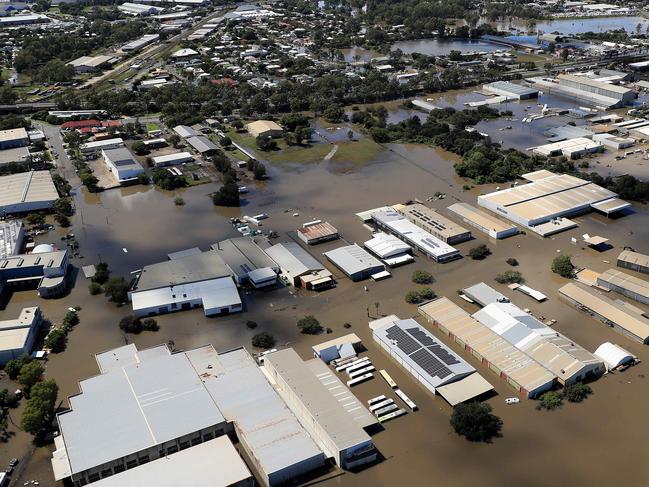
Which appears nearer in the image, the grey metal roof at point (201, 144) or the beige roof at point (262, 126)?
the grey metal roof at point (201, 144)

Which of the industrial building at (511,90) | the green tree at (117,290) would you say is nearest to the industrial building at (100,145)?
the green tree at (117,290)

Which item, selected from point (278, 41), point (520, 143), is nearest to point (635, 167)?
point (520, 143)

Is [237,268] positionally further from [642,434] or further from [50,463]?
[642,434]

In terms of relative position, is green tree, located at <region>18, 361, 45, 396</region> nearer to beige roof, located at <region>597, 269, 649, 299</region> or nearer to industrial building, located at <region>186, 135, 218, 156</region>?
beige roof, located at <region>597, 269, 649, 299</region>

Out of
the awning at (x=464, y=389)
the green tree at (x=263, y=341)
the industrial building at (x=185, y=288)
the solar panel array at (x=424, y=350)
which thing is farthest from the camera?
the industrial building at (x=185, y=288)

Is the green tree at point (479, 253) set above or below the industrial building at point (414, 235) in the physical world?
below

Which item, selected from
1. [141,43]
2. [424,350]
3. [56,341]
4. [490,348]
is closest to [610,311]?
[490,348]

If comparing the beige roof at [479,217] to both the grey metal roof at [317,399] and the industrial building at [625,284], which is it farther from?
the grey metal roof at [317,399]

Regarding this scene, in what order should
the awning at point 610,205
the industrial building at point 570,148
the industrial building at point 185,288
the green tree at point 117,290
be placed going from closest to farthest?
the industrial building at point 185,288 < the green tree at point 117,290 < the awning at point 610,205 < the industrial building at point 570,148
